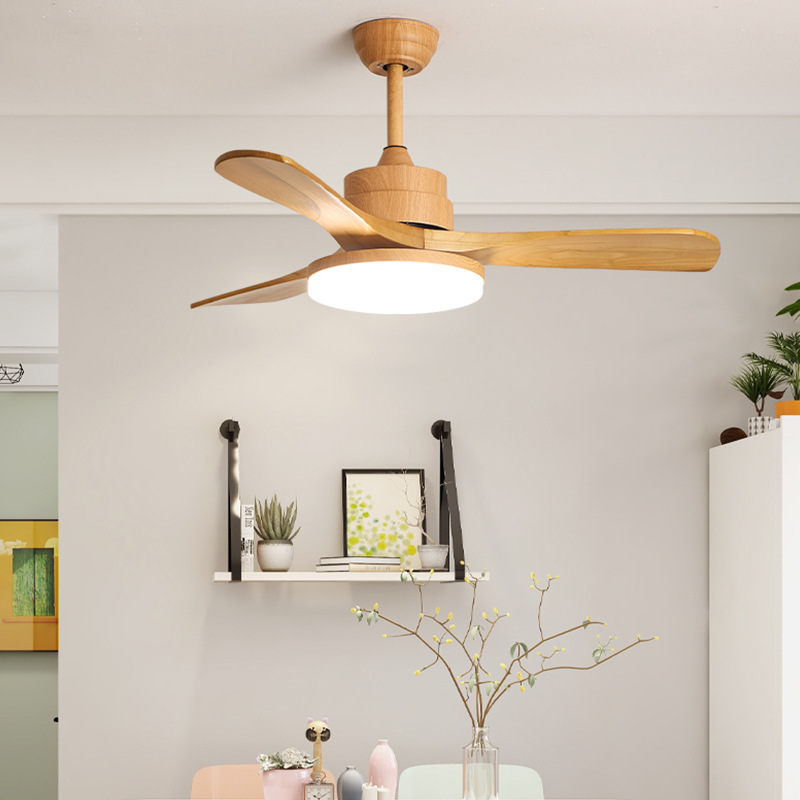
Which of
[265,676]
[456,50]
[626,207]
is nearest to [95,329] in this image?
[265,676]

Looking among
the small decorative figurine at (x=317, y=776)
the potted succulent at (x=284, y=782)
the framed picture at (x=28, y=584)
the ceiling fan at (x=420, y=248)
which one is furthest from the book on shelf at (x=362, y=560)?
the framed picture at (x=28, y=584)

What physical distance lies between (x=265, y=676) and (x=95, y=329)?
116 centimetres

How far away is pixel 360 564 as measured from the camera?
2.57 meters

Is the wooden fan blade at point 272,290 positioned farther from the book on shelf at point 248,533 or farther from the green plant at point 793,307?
the green plant at point 793,307

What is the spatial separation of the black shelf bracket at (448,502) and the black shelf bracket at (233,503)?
0.58 m

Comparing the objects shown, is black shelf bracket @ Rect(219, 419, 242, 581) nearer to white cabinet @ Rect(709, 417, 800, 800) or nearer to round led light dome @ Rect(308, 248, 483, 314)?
round led light dome @ Rect(308, 248, 483, 314)

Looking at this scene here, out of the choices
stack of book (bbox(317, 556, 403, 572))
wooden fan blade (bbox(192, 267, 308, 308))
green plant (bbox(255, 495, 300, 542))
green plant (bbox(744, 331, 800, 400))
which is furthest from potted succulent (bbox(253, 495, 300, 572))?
green plant (bbox(744, 331, 800, 400))

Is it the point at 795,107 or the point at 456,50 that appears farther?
the point at 795,107

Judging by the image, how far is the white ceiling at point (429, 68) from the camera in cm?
214

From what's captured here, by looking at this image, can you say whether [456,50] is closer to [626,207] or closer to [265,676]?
[626,207]

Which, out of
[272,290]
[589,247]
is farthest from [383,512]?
[589,247]

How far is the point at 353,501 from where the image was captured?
2.75 meters

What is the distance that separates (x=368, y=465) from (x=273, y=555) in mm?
407

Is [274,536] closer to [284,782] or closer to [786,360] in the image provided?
[284,782]
